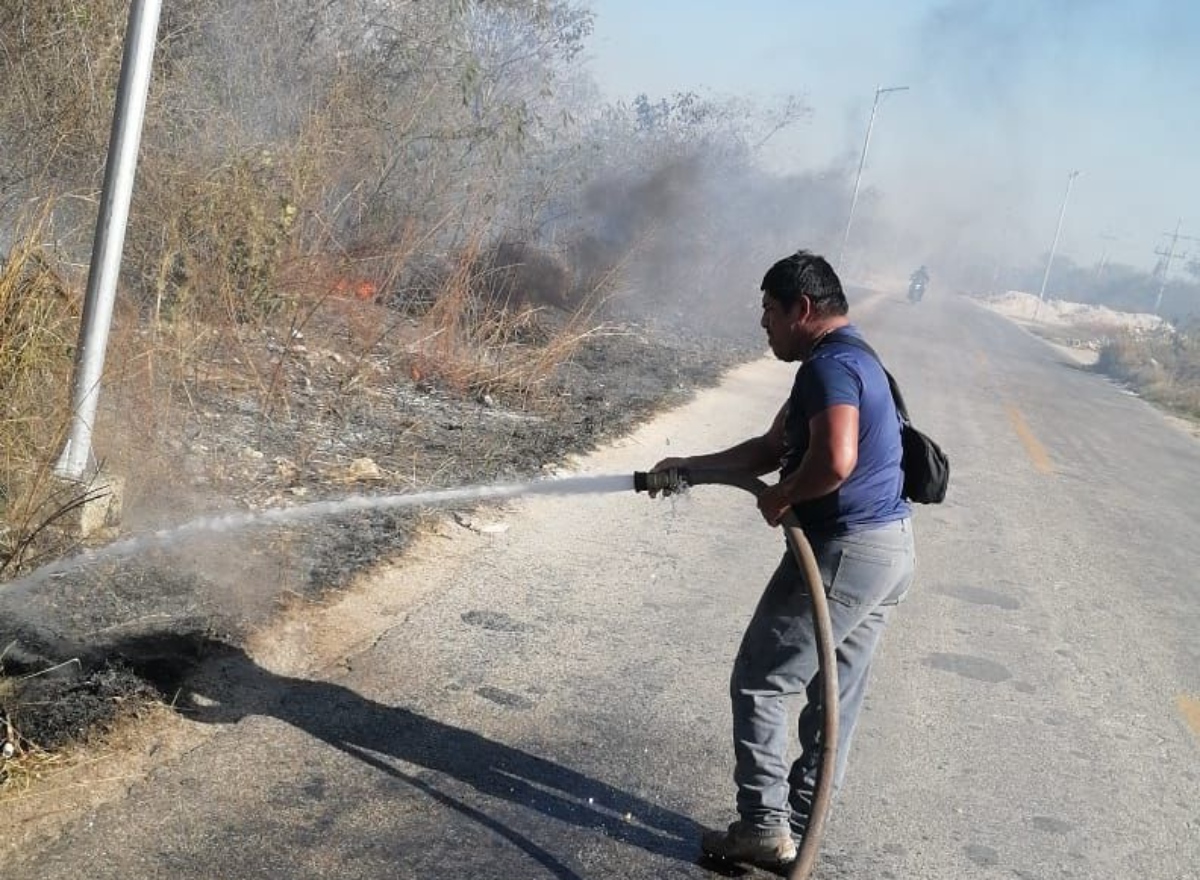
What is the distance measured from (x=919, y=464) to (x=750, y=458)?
1.69 ft

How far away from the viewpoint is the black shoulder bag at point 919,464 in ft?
11.0

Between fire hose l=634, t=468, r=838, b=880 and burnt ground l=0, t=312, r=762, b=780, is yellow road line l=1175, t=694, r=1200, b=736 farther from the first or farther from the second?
burnt ground l=0, t=312, r=762, b=780

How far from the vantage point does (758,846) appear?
3.30 metres

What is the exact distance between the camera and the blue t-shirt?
3.10 meters

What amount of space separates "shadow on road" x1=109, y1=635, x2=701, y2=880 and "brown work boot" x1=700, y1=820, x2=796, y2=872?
0.47 ft

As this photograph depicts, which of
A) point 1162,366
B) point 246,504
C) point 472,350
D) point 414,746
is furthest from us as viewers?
point 1162,366

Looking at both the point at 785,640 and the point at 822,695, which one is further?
the point at 785,640

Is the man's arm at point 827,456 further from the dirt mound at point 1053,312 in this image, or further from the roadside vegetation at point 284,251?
the dirt mound at point 1053,312

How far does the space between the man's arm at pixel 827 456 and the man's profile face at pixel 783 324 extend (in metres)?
0.33

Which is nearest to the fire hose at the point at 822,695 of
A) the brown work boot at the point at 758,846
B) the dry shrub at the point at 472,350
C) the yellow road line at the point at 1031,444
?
the brown work boot at the point at 758,846

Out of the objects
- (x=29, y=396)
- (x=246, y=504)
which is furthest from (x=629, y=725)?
(x=29, y=396)

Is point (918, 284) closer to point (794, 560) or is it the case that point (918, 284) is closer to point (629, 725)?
point (629, 725)

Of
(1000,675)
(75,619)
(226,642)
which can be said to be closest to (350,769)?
(226,642)

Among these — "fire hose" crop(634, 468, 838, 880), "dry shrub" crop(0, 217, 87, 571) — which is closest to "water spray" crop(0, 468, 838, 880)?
"fire hose" crop(634, 468, 838, 880)
